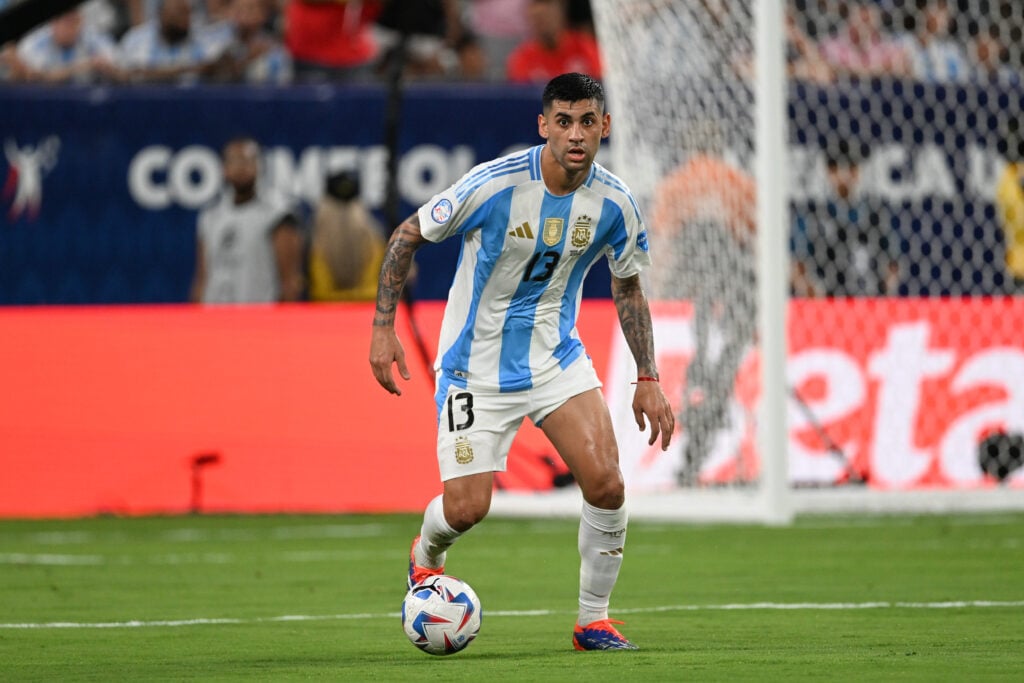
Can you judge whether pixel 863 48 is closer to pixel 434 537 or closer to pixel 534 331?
pixel 534 331

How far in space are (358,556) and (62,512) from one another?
11.1 feet

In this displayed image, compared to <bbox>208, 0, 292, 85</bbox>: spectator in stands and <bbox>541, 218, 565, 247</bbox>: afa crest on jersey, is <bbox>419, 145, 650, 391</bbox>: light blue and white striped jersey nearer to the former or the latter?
<bbox>541, 218, 565, 247</bbox>: afa crest on jersey

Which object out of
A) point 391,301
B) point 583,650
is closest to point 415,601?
point 583,650

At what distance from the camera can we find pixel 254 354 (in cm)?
1391

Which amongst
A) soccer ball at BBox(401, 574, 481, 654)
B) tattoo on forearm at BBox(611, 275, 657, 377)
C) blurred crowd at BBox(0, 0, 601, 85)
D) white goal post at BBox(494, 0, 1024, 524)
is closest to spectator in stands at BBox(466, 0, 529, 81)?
blurred crowd at BBox(0, 0, 601, 85)

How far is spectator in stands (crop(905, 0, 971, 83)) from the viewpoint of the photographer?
48.5 feet

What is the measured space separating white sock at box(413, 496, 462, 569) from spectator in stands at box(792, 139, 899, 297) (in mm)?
7148

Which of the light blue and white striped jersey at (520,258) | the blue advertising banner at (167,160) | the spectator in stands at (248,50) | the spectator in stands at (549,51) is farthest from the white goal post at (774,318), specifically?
the light blue and white striped jersey at (520,258)

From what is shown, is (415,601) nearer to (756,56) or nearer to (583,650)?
(583,650)

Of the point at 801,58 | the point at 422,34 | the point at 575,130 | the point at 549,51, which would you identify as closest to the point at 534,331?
the point at 575,130

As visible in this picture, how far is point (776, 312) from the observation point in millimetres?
12625

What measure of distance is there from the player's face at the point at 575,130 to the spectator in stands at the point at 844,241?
734 centimetres

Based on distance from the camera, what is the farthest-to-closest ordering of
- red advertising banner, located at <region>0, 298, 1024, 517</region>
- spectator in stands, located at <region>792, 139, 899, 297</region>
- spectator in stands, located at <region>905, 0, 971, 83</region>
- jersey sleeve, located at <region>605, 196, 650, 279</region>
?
spectator in stands, located at <region>905, 0, 971, 83</region>
spectator in stands, located at <region>792, 139, 899, 297</region>
red advertising banner, located at <region>0, 298, 1024, 517</region>
jersey sleeve, located at <region>605, 196, 650, 279</region>

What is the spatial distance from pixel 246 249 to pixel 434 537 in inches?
336
